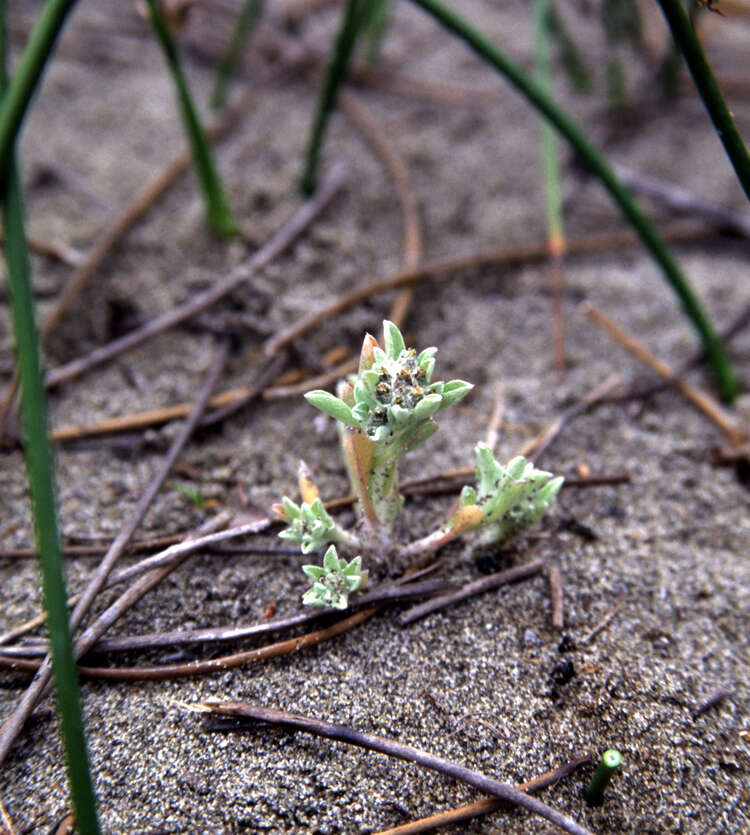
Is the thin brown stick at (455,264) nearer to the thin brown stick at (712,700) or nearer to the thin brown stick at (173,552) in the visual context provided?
the thin brown stick at (173,552)

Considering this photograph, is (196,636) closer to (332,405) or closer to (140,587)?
(140,587)

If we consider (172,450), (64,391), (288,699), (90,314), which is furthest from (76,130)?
(288,699)

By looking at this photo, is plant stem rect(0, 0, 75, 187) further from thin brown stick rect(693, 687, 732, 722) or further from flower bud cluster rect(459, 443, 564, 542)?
thin brown stick rect(693, 687, 732, 722)

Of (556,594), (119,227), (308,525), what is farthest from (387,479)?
(119,227)

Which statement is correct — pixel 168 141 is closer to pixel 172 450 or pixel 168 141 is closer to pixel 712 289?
pixel 172 450

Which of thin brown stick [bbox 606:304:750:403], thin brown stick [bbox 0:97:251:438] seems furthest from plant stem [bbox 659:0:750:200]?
thin brown stick [bbox 0:97:251:438]

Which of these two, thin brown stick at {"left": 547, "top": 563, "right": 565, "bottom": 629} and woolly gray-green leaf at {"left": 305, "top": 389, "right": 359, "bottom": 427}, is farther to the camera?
thin brown stick at {"left": 547, "top": 563, "right": 565, "bottom": 629}
